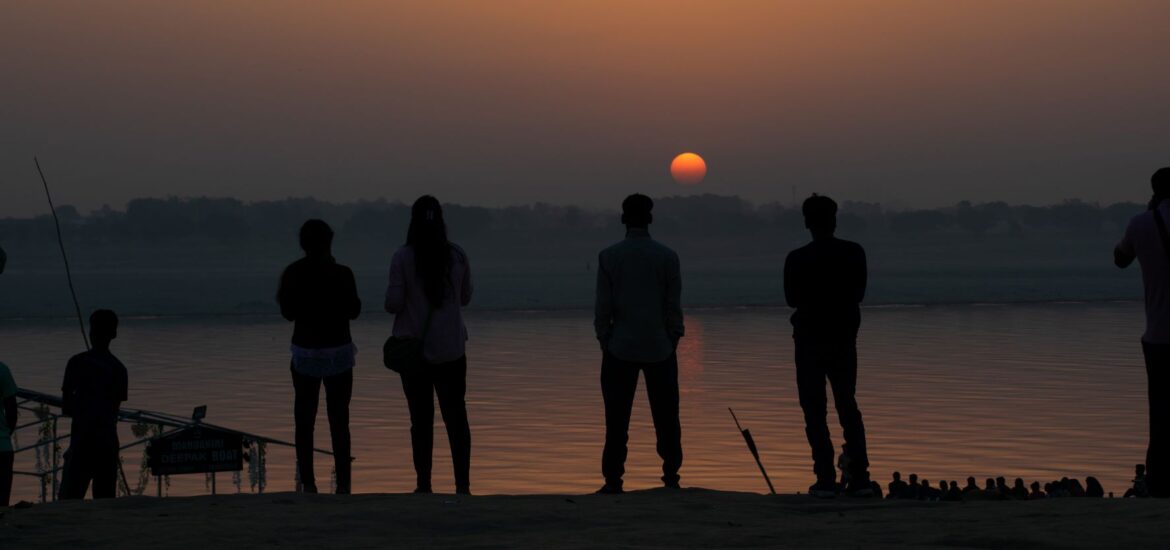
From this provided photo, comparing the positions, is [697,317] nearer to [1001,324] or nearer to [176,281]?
[1001,324]

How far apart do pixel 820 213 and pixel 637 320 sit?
1.15 metres

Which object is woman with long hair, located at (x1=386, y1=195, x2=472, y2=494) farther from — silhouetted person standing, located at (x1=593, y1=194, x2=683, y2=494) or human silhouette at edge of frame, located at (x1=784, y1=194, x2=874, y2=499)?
human silhouette at edge of frame, located at (x1=784, y1=194, x2=874, y2=499)

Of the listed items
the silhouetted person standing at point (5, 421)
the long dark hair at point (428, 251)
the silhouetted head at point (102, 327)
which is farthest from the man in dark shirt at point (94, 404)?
the long dark hair at point (428, 251)

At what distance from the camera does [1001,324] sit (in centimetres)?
5762

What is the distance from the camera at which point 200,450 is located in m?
10.1

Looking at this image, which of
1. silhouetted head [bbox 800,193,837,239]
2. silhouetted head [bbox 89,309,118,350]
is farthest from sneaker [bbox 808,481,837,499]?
silhouetted head [bbox 89,309,118,350]

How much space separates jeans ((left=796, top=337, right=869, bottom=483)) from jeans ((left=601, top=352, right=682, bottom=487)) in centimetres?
77

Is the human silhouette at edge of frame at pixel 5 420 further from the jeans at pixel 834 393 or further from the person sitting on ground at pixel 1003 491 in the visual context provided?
the person sitting on ground at pixel 1003 491

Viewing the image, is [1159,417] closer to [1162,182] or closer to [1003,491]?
[1162,182]

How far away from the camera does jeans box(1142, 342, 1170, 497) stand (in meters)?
7.70

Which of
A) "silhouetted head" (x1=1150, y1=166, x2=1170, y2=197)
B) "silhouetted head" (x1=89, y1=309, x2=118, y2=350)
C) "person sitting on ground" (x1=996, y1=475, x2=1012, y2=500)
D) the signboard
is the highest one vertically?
"silhouetted head" (x1=1150, y1=166, x2=1170, y2=197)

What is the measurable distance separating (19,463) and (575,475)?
9690 millimetres

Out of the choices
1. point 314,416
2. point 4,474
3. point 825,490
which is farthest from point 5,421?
point 825,490

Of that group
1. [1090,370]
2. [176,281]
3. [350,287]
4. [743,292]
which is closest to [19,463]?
[350,287]
